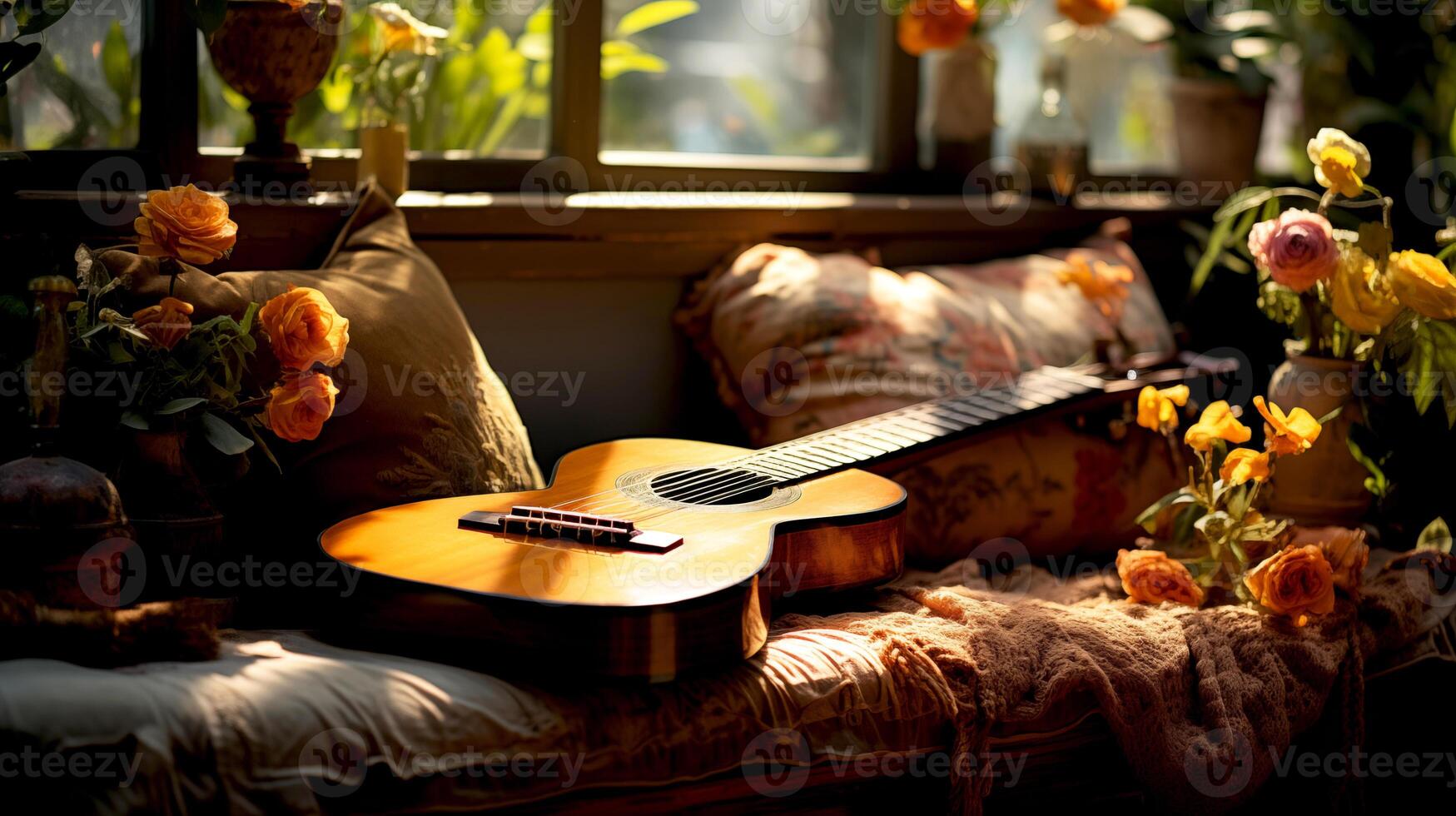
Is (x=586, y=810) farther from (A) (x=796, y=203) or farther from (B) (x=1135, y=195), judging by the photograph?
(B) (x=1135, y=195)

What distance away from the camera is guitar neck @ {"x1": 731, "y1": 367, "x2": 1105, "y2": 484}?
5.62ft

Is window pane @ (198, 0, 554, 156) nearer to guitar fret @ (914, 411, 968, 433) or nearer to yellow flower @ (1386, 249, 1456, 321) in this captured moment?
guitar fret @ (914, 411, 968, 433)

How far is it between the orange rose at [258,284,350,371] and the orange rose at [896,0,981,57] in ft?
4.43

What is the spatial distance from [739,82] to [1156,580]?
1844mm

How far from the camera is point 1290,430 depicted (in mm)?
1681

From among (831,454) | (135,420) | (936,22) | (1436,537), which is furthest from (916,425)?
(135,420)

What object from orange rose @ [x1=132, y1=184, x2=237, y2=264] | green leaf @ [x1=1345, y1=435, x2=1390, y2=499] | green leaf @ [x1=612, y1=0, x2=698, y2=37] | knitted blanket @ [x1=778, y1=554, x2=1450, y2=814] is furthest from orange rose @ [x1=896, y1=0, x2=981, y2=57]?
orange rose @ [x1=132, y1=184, x2=237, y2=264]

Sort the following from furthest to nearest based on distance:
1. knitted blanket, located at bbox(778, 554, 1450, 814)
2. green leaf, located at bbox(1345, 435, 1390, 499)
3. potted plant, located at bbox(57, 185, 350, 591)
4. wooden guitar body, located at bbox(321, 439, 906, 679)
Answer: green leaf, located at bbox(1345, 435, 1390, 499), knitted blanket, located at bbox(778, 554, 1450, 814), potted plant, located at bbox(57, 185, 350, 591), wooden guitar body, located at bbox(321, 439, 906, 679)

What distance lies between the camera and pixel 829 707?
140 centimetres

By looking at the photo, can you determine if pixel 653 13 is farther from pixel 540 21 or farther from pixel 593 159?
pixel 593 159

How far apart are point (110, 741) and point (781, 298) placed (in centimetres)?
120

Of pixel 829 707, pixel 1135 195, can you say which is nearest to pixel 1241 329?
pixel 1135 195

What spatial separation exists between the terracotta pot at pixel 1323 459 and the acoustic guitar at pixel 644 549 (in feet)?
1.31

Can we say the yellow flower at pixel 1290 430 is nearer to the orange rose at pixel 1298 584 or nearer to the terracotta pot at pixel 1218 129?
the orange rose at pixel 1298 584
